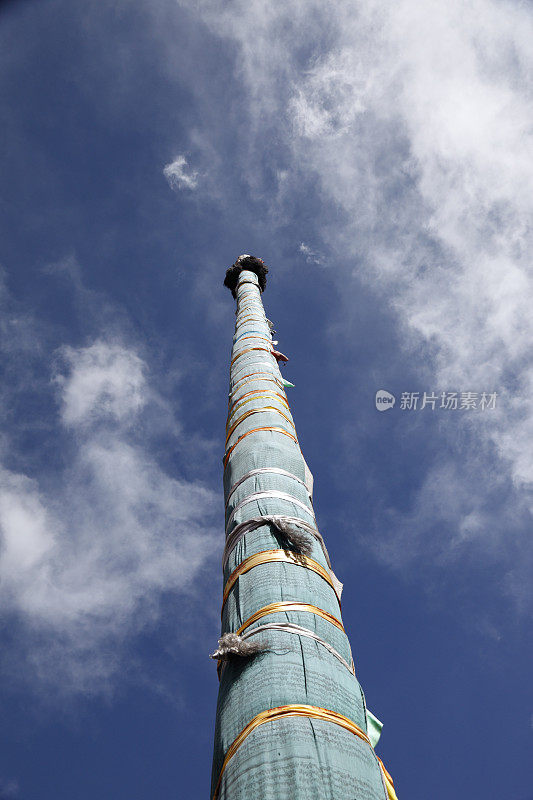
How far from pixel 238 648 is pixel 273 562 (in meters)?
0.58

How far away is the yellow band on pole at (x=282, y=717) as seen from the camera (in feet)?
6.20

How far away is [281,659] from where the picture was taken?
2.13 m

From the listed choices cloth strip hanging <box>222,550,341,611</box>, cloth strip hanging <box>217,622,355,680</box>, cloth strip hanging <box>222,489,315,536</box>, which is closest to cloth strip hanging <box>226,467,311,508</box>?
cloth strip hanging <box>222,489,315,536</box>

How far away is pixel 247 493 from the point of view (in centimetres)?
334

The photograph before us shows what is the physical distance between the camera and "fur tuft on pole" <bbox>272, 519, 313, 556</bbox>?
9.29 ft

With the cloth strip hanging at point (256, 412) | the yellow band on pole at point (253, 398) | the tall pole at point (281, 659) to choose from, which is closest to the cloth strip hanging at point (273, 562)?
the tall pole at point (281, 659)

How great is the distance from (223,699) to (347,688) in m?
0.55

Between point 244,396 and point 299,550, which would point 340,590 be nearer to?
point 299,550

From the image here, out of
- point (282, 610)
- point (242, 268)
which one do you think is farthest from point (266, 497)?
point (242, 268)

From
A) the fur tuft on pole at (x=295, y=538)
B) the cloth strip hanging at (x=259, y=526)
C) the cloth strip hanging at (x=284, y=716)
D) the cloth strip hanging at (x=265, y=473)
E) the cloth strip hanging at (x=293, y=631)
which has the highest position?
the cloth strip hanging at (x=265, y=473)

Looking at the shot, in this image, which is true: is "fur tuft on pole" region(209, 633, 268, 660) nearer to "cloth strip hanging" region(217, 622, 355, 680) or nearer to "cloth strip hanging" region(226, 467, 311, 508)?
"cloth strip hanging" region(217, 622, 355, 680)

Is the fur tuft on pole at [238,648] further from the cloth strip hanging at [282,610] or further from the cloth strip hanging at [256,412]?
the cloth strip hanging at [256,412]

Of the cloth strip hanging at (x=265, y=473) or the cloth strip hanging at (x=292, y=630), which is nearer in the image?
the cloth strip hanging at (x=292, y=630)

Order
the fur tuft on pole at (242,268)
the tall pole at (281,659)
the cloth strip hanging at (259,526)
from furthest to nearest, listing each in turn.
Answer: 1. the fur tuft on pole at (242,268)
2. the cloth strip hanging at (259,526)
3. the tall pole at (281,659)
